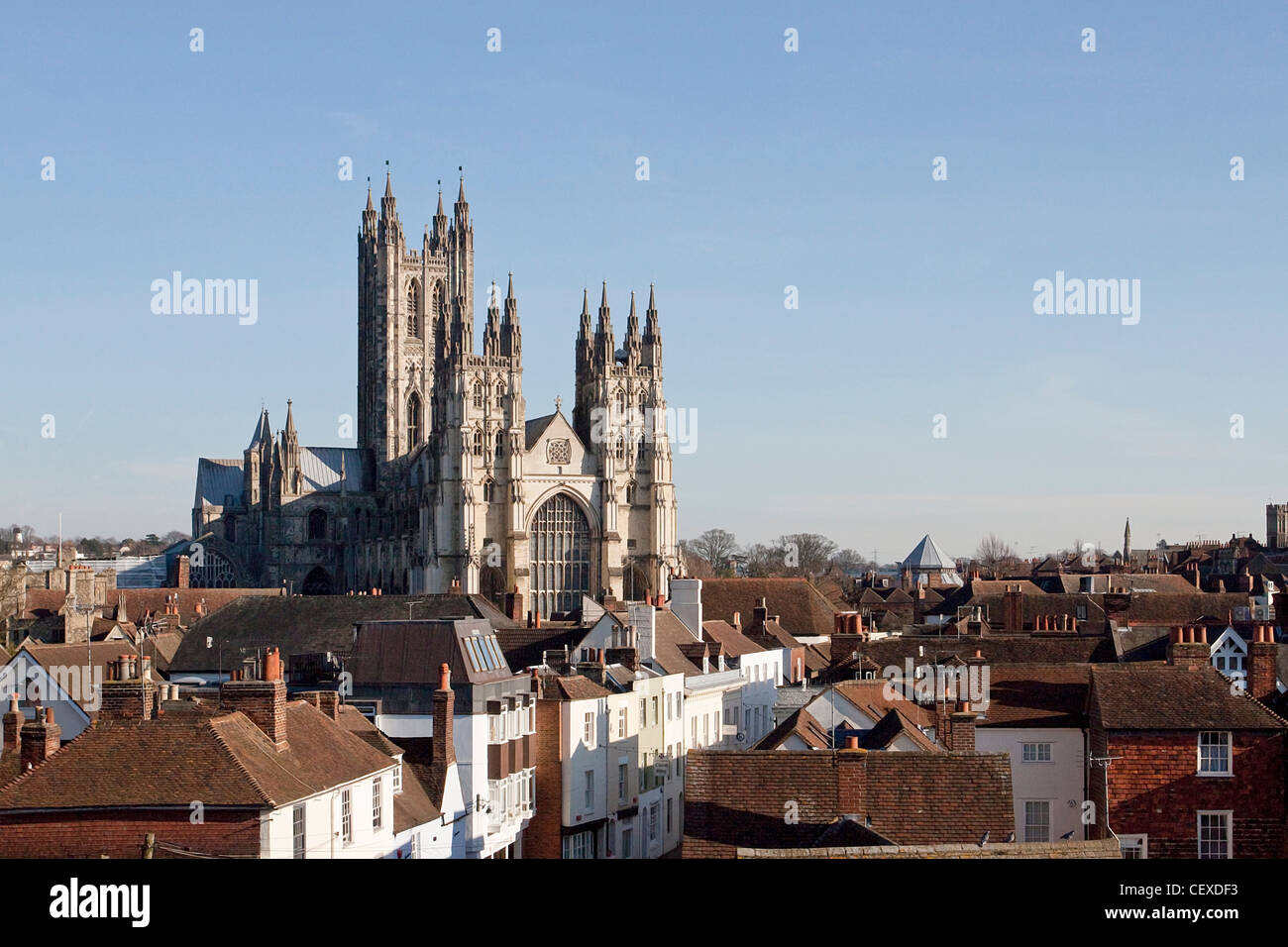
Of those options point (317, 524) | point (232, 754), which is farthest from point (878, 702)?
point (317, 524)

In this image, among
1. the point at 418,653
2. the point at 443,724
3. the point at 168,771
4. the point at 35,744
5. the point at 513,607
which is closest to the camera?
the point at 168,771

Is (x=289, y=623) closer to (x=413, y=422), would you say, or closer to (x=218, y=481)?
(x=413, y=422)

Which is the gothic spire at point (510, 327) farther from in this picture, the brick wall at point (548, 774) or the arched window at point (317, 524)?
the brick wall at point (548, 774)

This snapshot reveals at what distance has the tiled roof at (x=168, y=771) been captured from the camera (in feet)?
61.5

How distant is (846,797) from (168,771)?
8.54 m

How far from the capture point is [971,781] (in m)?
21.0

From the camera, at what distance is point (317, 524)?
145 metres

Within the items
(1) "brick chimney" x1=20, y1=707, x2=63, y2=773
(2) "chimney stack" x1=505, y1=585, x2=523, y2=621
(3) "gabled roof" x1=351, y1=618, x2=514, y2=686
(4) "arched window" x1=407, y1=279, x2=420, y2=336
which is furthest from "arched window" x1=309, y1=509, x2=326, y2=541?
(1) "brick chimney" x1=20, y1=707, x2=63, y2=773

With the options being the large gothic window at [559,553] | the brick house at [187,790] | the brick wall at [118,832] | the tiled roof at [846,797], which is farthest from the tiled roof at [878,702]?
the large gothic window at [559,553]

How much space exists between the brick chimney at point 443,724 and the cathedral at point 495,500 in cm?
7462

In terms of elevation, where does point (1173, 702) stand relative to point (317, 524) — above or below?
below

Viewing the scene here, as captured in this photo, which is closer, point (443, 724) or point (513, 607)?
point (443, 724)
